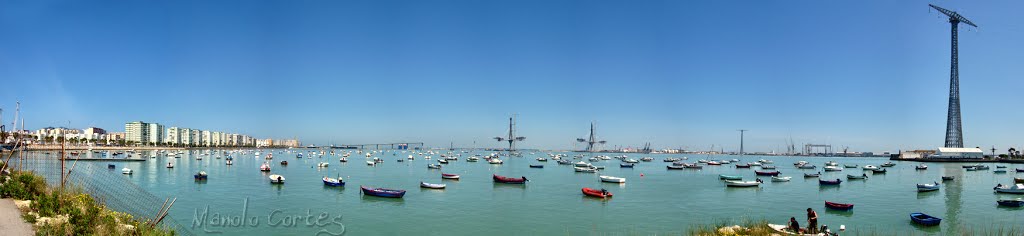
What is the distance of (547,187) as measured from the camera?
50062mm

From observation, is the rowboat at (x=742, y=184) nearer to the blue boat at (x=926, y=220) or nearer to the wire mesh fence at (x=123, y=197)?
the blue boat at (x=926, y=220)

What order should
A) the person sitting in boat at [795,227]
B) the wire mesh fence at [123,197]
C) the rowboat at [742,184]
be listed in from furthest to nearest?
the rowboat at [742,184] < the wire mesh fence at [123,197] < the person sitting in boat at [795,227]

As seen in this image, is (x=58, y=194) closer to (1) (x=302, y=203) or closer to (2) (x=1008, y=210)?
(1) (x=302, y=203)

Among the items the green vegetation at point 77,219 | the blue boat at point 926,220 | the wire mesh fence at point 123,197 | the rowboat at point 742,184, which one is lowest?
the rowboat at point 742,184

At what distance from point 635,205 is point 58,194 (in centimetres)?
3030

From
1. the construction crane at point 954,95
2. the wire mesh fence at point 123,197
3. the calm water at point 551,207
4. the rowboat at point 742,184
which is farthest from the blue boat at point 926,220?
the construction crane at point 954,95

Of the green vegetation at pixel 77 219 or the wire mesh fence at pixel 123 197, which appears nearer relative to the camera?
the green vegetation at pixel 77 219

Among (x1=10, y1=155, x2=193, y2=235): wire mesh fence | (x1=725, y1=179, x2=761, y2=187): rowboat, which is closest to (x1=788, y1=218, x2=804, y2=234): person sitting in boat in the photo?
(x1=10, y1=155, x2=193, y2=235): wire mesh fence

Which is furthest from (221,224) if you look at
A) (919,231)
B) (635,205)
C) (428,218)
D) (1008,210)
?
(1008,210)

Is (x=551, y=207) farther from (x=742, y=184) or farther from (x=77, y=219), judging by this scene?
(x=742, y=184)

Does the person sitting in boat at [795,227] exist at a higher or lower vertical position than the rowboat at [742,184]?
higher

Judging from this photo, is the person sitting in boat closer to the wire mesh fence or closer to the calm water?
the calm water

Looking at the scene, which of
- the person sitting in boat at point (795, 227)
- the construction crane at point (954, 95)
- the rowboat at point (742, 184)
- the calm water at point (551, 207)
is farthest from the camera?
the construction crane at point (954, 95)

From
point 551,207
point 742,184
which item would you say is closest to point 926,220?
point 551,207
